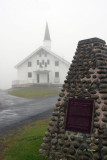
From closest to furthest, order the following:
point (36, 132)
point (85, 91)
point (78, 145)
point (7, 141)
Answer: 1. point (78, 145)
2. point (85, 91)
3. point (7, 141)
4. point (36, 132)

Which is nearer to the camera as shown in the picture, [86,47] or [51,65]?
[86,47]

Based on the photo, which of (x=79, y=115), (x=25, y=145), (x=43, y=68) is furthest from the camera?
(x=43, y=68)

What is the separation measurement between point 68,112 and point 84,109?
57cm

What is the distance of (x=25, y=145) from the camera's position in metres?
8.38

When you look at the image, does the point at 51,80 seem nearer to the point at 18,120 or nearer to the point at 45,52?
the point at 45,52

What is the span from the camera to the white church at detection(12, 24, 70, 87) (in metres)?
41.7

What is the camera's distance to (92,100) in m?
6.05

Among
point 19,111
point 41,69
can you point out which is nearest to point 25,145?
point 19,111

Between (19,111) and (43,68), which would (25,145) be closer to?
(19,111)

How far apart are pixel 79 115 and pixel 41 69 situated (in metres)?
35.4

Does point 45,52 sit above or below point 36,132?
above

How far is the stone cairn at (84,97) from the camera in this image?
5738 millimetres

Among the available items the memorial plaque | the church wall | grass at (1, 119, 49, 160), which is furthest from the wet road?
the church wall

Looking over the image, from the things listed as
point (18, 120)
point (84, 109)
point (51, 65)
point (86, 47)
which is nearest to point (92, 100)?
point (84, 109)
